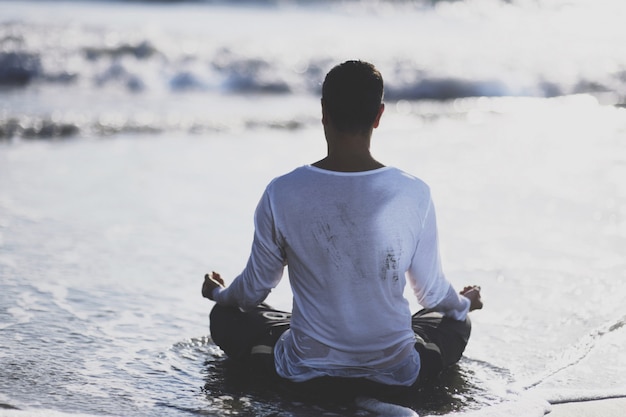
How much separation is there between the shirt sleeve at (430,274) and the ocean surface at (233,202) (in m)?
0.36

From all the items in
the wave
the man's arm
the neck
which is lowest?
the man's arm

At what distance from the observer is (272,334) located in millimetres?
3594

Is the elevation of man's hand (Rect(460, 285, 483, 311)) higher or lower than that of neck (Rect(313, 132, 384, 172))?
lower

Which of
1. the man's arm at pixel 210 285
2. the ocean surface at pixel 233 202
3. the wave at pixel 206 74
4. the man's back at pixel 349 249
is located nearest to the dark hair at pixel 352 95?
the man's back at pixel 349 249

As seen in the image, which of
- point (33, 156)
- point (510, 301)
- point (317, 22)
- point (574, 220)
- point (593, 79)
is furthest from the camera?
point (317, 22)

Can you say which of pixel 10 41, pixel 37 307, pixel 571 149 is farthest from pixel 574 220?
pixel 10 41

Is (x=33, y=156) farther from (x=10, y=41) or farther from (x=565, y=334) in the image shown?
(x=10, y=41)

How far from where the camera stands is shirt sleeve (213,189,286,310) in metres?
3.27

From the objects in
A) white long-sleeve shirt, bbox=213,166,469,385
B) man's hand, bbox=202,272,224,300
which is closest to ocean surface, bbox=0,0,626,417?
white long-sleeve shirt, bbox=213,166,469,385

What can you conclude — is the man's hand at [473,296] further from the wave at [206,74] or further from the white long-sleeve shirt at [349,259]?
the wave at [206,74]

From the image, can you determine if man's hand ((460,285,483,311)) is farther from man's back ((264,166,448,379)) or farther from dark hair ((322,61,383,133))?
Answer: dark hair ((322,61,383,133))

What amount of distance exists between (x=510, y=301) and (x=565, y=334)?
0.56 m

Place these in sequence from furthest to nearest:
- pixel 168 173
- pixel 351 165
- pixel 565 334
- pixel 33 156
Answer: pixel 33 156 → pixel 168 173 → pixel 565 334 → pixel 351 165

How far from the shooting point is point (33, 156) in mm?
8812
